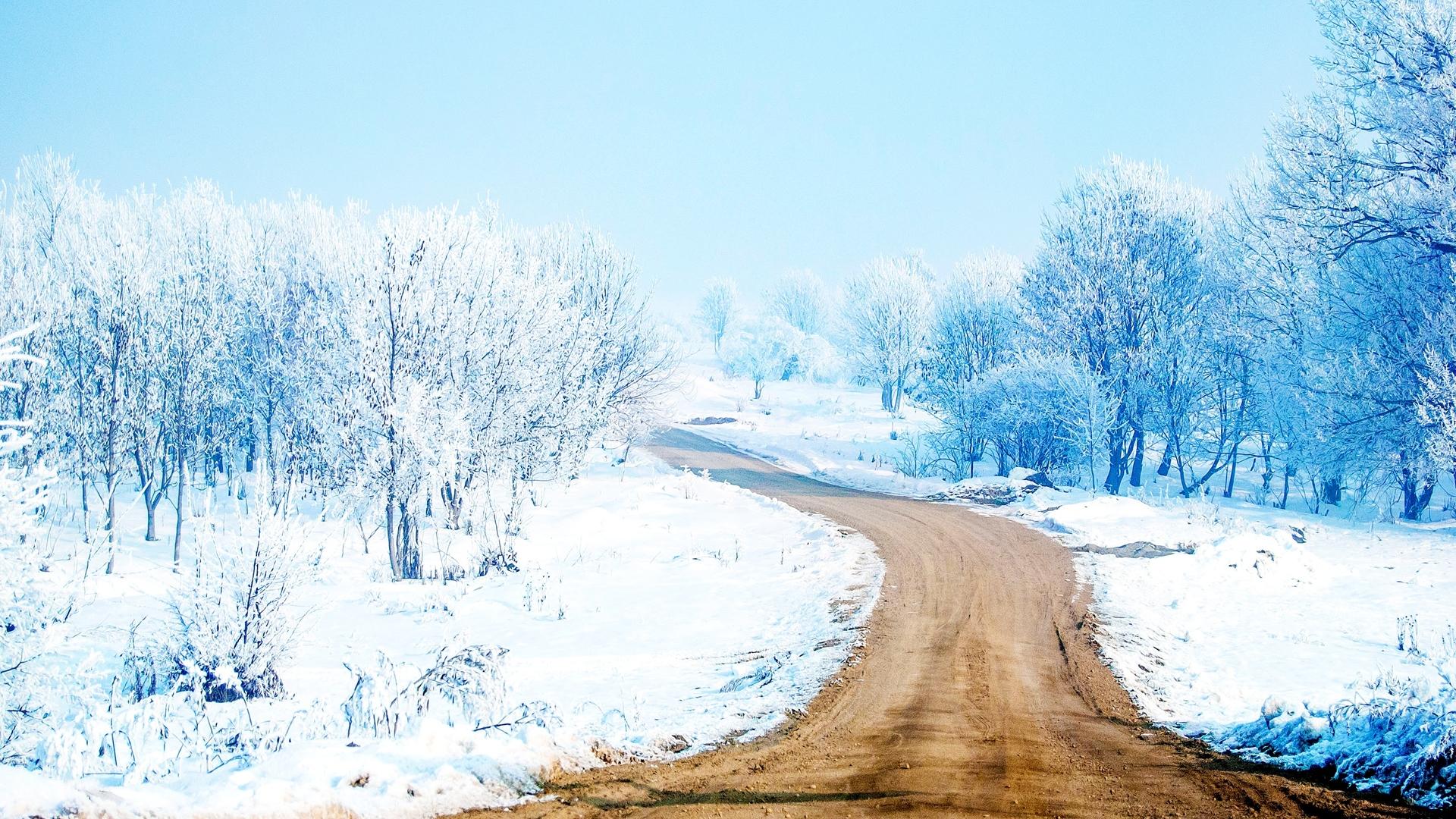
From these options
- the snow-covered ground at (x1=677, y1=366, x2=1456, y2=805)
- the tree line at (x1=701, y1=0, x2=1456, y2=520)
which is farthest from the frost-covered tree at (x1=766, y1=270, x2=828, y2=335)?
the snow-covered ground at (x1=677, y1=366, x2=1456, y2=805)

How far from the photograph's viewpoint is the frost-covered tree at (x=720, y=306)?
107 meters

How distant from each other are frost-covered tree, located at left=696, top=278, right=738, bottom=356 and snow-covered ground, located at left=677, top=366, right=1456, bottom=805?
77857 millimetres

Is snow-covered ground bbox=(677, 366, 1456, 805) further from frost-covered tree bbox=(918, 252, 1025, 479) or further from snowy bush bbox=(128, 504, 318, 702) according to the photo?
snowy bush bbox=(128, 504, 318, 702)

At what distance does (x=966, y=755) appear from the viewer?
659cm

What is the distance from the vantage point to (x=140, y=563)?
21.2 meters

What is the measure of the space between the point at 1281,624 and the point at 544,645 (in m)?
12.5

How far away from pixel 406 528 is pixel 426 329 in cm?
493

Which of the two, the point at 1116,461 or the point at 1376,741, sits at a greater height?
the point at 1116,461

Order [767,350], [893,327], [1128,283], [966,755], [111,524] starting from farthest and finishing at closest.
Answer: [767,350] → [893,327] → [1128,283] → [111,524] → [966,755]

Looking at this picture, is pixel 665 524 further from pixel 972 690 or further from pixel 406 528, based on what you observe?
pixel 972 690

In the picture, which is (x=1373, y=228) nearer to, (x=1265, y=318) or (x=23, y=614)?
(x=1265, y=318)

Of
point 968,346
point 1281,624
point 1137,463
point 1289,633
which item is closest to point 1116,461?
point 1137,463

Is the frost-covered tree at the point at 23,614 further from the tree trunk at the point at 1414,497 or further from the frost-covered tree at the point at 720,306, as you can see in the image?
the frost-covered tree at the point at 720,306

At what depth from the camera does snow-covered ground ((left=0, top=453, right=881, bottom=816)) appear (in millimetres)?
5074
